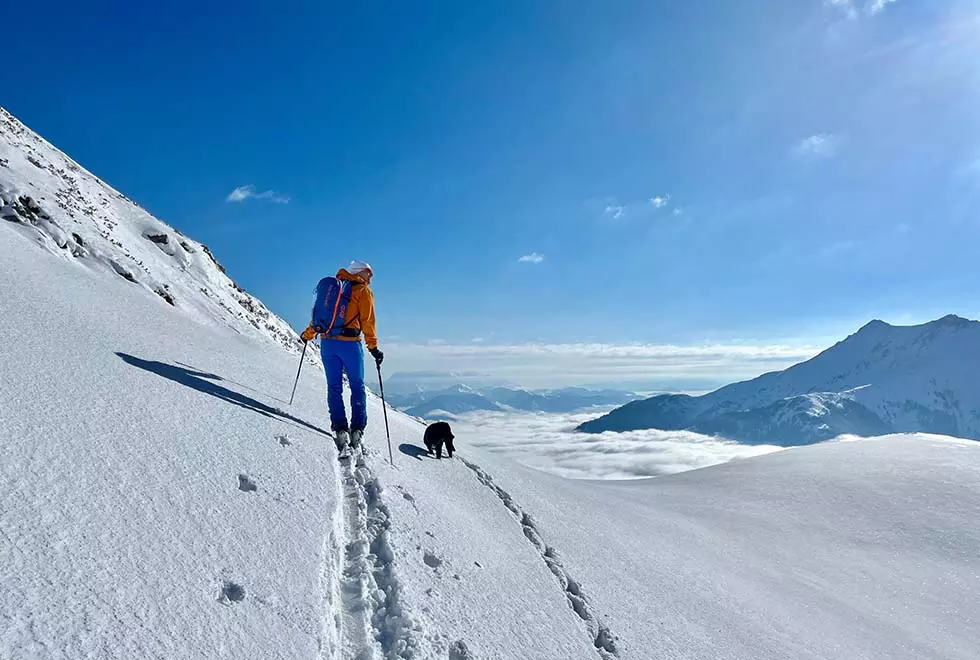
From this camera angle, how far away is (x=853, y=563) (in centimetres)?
1230

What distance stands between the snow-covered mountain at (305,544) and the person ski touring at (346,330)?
2.37 feet

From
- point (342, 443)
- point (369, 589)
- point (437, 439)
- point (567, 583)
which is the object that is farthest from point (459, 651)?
point (437, 439)

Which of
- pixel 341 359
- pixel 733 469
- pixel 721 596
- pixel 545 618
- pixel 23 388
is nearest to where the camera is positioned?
pixel 23 388

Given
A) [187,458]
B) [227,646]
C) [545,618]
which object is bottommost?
[545,618]

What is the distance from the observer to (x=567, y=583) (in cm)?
657

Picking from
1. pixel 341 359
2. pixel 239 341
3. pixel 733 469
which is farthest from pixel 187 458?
pixel 733 469

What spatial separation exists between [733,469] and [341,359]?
17.2m

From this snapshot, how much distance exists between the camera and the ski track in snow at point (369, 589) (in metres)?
4.05

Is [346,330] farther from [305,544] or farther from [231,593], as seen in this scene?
[231,593]

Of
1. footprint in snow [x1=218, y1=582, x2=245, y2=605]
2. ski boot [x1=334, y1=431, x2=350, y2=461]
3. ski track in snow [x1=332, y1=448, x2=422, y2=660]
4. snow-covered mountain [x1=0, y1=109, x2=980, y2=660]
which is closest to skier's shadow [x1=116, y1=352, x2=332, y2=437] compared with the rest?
snow-covered mountain [x1=0, y1=109, x2=980, y2=660]

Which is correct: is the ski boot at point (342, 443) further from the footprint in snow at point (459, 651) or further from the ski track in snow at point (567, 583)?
the footprint in snow at point (459, 651)

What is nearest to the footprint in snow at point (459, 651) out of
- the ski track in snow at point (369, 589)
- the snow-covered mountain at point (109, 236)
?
the ski track in snow at point (369, 589)

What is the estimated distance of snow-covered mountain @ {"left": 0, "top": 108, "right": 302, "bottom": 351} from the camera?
13102 mm

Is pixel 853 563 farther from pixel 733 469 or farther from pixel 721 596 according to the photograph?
pixel 733 469
